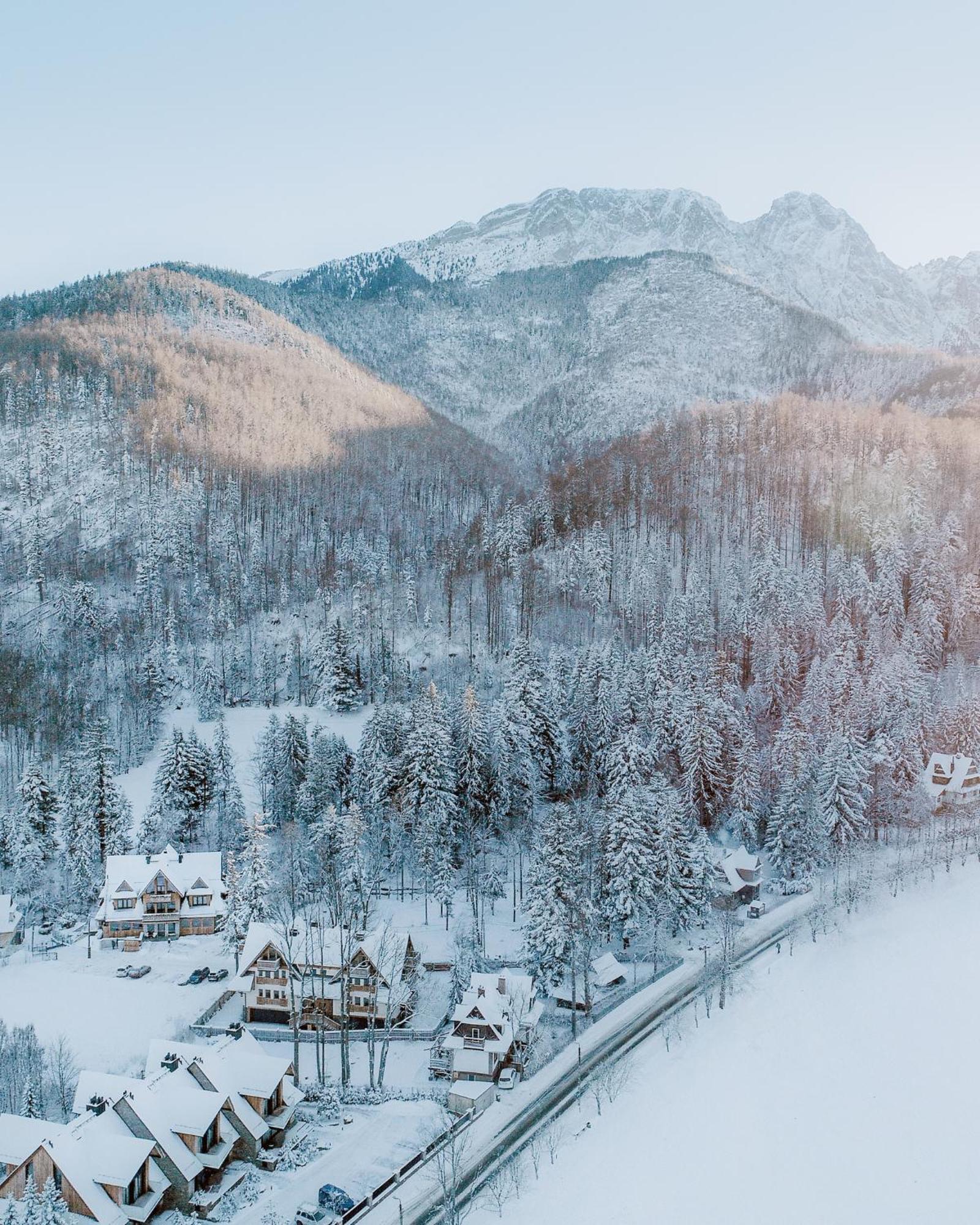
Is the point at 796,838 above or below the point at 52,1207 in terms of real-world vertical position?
below

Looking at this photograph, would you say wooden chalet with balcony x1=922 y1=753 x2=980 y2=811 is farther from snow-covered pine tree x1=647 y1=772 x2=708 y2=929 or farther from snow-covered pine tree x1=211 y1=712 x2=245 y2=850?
snow-covered pine tree x1=211 y1=712 x2=245 y2=850

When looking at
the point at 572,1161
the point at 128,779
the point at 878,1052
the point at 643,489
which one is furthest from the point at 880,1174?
the point at 643,489

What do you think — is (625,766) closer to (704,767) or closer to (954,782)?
(704,767)

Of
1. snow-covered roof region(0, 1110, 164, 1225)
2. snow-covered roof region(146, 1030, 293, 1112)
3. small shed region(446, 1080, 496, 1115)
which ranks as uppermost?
snow-covered roof region(0, 1110, 164, 1225)

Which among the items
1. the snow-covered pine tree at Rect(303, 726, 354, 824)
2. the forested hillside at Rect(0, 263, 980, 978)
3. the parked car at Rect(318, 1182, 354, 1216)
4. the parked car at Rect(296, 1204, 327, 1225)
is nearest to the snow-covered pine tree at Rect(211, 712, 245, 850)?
the forested hillside at Rect(0, 263, 980, 978)

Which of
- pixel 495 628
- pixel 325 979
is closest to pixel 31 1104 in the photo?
pixel 325 979

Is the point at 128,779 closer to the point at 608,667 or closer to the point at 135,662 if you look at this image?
the point at 135,662
